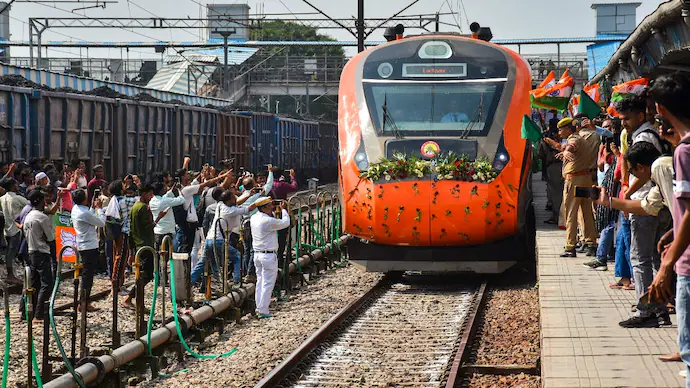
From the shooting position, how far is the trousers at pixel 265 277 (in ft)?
41.3

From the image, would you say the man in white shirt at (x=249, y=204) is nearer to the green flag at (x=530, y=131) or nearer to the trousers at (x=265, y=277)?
the trousers at (x=265, y=277)

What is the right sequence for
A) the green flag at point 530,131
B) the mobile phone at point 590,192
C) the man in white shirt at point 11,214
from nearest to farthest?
the mobile phone at point 590,192 < the green flag at point 530,131 < the man in white shirt at point 11,214

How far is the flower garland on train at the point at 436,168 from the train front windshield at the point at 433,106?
0.56m

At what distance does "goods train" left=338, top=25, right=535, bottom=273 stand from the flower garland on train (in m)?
0.01

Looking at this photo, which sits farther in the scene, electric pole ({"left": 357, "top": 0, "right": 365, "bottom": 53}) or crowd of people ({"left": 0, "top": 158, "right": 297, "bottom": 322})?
electric pole ({"left": 357, "top": 0, "right": 365, "bottom": 53})

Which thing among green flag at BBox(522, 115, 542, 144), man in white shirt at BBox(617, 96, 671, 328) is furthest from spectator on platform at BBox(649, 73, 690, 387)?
green flag at BBox(522, 115, 542, 144)

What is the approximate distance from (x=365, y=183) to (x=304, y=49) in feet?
219

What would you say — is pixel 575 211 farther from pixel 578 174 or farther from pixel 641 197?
pixel 641 197

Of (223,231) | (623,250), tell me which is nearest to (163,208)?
(223,231)

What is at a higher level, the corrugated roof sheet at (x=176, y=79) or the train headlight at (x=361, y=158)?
the corrugated roof sheet at (x=176, y=79)

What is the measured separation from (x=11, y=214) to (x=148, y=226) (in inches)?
98.6

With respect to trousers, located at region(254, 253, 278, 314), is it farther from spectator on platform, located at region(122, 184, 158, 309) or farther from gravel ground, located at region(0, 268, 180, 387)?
spectator on platform, located at region(122, 184, 158, 309)

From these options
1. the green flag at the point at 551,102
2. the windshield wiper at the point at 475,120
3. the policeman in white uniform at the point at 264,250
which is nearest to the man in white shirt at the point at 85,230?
the policeman in white uniform at the point at 264,250

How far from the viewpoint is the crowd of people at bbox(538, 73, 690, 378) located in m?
5.02
